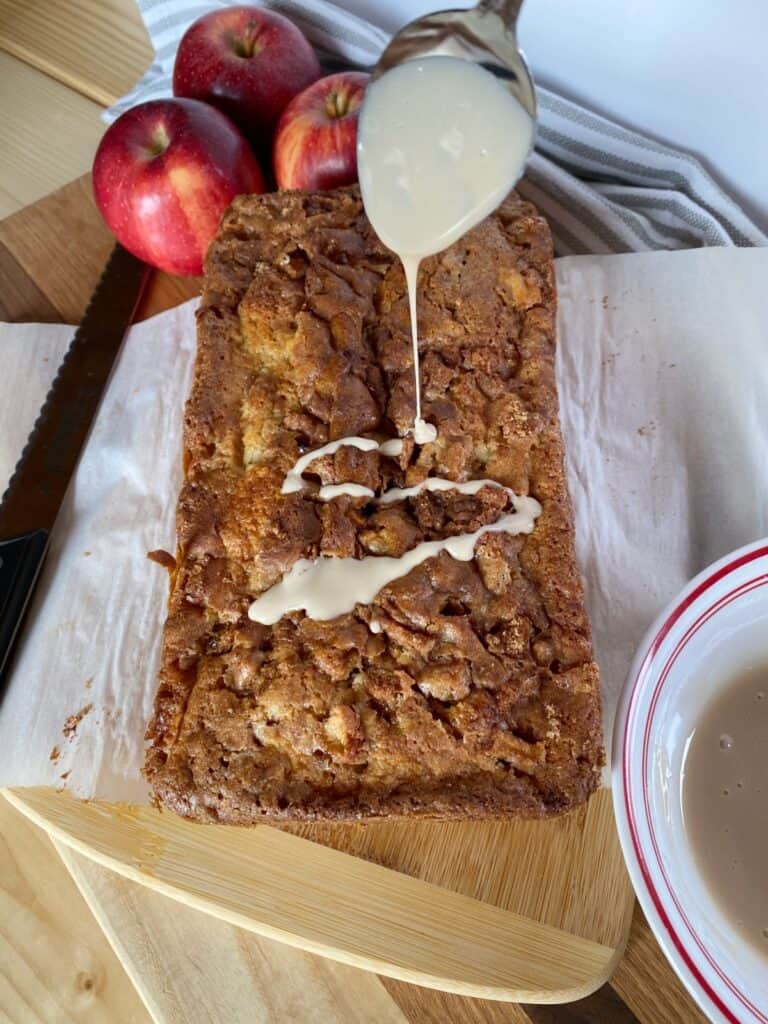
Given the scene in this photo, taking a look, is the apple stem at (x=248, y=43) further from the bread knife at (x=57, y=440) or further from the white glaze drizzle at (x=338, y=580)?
the white glaze drizzle at (x=338, y=580)

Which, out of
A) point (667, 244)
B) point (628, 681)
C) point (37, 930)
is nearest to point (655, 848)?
point (628, 681)

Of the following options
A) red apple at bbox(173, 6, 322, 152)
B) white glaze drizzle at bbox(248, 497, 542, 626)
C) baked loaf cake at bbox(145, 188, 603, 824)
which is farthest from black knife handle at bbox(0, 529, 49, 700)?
red apple at bbox(173, 6, 322, 152)

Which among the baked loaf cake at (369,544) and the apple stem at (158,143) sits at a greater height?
the apple stem at (158,143)

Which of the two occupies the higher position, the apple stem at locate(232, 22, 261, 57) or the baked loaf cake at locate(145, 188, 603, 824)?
the apple stem at locate(232, 22, 261, 57)

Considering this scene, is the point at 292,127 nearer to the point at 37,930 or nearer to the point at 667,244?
the point at 667,244

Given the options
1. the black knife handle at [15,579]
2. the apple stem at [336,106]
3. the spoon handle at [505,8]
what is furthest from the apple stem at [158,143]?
the black knife handle at [15,579]

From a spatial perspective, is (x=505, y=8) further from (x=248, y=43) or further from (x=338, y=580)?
(x=338, y=580)

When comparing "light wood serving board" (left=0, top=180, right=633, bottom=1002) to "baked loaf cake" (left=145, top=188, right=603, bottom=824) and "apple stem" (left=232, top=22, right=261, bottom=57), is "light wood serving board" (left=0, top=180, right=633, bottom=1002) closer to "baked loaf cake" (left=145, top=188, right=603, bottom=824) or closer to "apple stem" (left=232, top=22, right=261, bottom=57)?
"baked loaf cake" (left=145, top=188, right=603, bottom=824)
